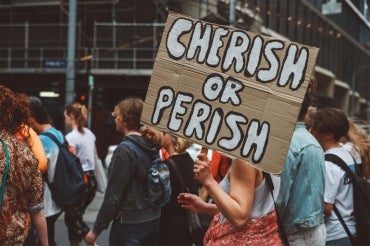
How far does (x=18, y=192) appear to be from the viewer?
10.5ft

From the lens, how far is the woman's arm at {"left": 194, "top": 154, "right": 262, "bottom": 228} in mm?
2609

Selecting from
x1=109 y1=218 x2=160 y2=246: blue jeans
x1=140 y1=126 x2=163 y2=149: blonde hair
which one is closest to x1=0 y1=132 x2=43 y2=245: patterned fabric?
x1=109 y1=218 x2=160 y2=246: blue jeans

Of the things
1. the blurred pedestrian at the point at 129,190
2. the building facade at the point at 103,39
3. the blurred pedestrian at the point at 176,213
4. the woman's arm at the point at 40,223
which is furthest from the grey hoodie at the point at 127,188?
the building facade at the point at 103,39

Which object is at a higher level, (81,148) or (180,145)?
(180,145)

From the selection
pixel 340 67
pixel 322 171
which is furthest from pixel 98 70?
pixel 322 171

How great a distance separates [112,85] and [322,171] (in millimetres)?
24199

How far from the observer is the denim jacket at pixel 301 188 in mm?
3059

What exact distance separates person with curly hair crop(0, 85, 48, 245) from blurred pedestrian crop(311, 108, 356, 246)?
191 centimetres

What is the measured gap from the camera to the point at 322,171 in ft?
10.5

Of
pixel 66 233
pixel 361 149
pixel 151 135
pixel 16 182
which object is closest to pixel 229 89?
pixel 16 182

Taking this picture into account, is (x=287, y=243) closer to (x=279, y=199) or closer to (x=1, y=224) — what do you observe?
(x=279, y=199)

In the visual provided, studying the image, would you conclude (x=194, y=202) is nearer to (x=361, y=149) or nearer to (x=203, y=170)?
(x=203, y=170)

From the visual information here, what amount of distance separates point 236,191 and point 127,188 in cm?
178

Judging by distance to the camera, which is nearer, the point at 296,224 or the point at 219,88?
the point at 219,88
